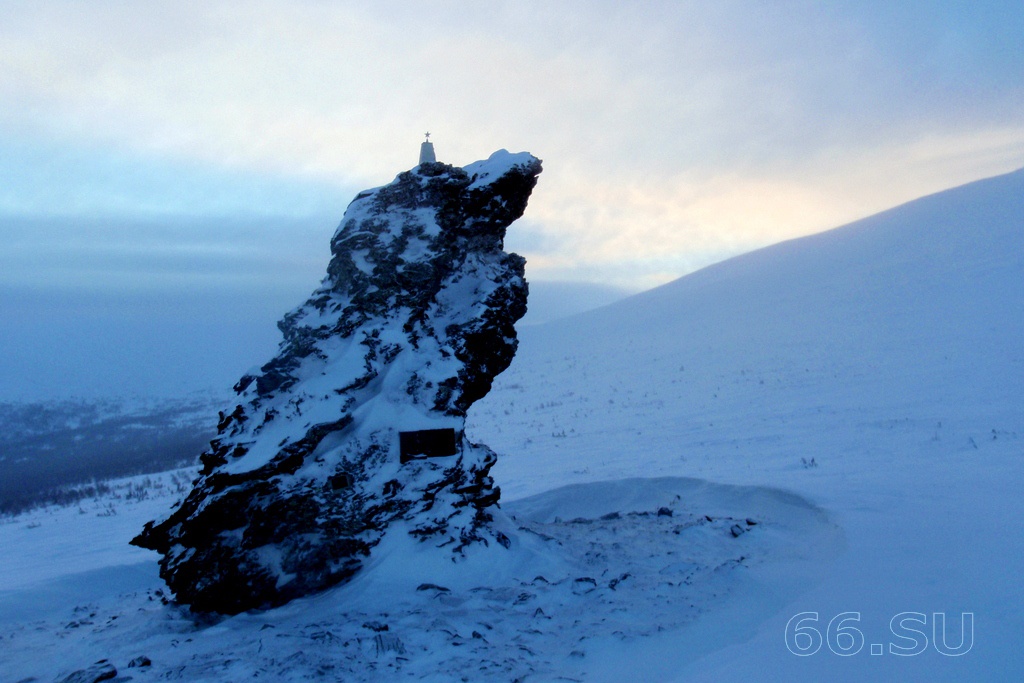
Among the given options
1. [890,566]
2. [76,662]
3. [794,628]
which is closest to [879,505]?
[890,566]

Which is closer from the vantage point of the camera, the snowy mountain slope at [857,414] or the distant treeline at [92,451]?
the snowy mountain slope at [857,414]

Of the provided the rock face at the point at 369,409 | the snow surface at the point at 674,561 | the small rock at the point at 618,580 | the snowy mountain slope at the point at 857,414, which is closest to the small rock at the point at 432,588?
the snow surface at the point at 674,561

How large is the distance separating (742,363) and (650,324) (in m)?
17.1

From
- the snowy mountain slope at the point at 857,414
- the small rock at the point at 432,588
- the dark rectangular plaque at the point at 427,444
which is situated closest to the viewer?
the snowy mountain slope at the point at 857,414

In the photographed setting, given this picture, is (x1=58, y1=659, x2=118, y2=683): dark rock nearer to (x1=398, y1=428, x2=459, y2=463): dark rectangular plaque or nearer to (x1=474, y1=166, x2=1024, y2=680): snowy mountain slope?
(x1=398, y1=428, x2=459, y2=463): dark rectangular plaque

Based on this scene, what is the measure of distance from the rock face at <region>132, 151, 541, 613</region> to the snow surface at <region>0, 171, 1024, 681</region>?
377 mm

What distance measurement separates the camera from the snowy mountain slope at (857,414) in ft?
15.1

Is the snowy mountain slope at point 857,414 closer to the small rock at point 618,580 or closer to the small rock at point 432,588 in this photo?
the small rock at point 618,580

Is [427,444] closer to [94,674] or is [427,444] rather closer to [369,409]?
[369,409]

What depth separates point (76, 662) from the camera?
483 centimetres

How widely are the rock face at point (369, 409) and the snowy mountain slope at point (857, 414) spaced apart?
2764 mm

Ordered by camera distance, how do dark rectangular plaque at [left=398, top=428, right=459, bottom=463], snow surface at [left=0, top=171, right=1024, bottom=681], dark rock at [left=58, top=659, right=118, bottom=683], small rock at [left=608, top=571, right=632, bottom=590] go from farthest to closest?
dark rectangular plaque at [left=398, top=428, right=459, bottom=463]
small rock at [left=608, top=571, right=632, bottom=590]
snow surface at [left=0, top=171, right=1024, bottom=681]
dark rock at [left=58, top=659, right=118, bottom=683]

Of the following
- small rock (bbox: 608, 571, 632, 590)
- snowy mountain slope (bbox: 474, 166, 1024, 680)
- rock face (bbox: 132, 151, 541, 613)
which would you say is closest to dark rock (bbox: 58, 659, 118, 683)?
rock face (bbox: 132, 151, 541, 613)

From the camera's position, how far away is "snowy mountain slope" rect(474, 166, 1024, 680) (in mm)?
4605
